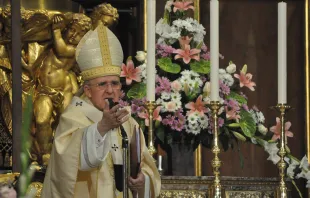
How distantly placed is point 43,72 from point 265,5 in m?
1.30

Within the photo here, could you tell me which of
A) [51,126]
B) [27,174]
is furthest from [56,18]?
[27,174]

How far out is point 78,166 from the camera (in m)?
4.27

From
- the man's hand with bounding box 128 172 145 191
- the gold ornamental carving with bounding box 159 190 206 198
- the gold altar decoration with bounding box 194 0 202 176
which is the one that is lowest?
the gold ornamental carving with bounding box 159 190 206 198

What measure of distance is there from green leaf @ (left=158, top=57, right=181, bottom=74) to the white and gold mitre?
60 centimetres

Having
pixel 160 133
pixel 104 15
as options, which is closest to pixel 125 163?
pixel 160 133

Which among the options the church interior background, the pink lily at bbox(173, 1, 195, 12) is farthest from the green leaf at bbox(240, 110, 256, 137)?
the church interior background

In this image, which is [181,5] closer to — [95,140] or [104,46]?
[104,46]

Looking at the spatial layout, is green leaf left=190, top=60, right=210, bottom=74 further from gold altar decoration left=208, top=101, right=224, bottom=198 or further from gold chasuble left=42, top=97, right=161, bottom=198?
gold chasuble left=42, top=97, right=161, bottom=198

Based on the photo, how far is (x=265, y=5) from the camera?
238 inches

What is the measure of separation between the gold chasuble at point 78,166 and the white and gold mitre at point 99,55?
0.41 ft

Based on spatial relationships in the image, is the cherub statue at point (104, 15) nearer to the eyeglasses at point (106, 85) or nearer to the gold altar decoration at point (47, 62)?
the gold altar decoration at point (47, 62)

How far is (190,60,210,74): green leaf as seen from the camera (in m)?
5.17

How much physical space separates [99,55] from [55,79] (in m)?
1.02

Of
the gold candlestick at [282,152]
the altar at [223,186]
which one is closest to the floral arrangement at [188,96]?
the altar at [223,186]
